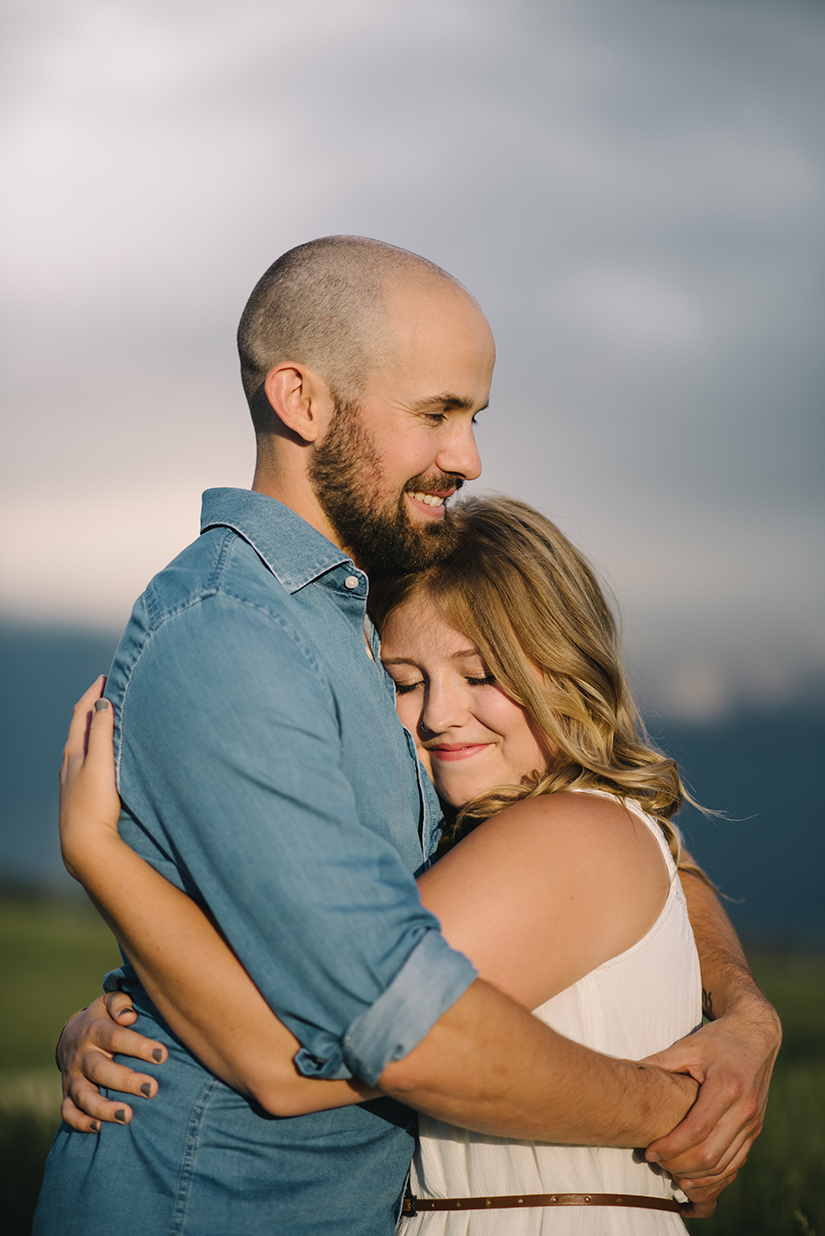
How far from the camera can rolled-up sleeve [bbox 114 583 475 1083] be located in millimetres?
1571

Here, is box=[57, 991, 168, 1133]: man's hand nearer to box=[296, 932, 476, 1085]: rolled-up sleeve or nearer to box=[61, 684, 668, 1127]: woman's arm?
box=[61, 684, 668, 1127]: woman's arm

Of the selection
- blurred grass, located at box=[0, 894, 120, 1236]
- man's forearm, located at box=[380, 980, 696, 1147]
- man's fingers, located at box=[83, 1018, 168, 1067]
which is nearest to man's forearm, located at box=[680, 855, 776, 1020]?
man's forearm, located at box=[380, 980, 696, 1147]

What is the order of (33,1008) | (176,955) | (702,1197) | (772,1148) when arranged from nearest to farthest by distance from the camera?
(176,955) < (702,1197) < (772,1148) < (33,1008)

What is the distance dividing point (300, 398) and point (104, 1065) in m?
1.74

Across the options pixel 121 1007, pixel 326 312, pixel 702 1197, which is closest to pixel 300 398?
pixel 326 312

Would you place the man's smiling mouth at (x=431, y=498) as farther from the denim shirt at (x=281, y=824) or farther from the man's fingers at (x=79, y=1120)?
the man's fingers at (x=79, y=1120)

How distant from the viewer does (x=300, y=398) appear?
260cm

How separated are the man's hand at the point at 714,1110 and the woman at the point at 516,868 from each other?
0.26ft

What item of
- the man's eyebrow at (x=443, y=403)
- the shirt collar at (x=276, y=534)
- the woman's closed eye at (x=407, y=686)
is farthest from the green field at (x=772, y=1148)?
the man's eyebrow at (x=443, y=403)

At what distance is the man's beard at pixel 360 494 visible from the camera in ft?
8.30

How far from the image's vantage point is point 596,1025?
221 centimetres

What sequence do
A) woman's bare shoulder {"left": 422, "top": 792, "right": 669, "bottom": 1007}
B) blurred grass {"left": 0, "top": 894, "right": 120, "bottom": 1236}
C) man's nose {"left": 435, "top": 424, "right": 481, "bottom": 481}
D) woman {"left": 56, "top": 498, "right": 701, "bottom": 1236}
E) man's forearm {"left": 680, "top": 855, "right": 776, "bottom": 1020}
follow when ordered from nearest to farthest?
woman {"left": 56, "top": 498, "right": 701, "bottom": 1236}, woman's bare shoulder {"left": 422, "top": 792, "right": 669, "bottom": 1007}, man's nose {"left": 435, "top": 424, "right": 481, "bottom": 481}, man's forearm {"left": 680, "top": 855, "right": 776, "bottom": 1020}, blurred grass {"left": 0, "top": 894, "right": 120, "bottom": 1236}

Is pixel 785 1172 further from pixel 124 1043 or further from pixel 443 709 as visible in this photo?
pixel 124 1043

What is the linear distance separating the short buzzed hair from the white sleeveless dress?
1659 mm
